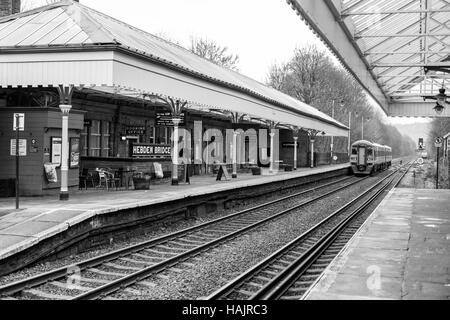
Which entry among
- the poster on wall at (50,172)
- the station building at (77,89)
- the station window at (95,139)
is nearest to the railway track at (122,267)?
the station building at (77,89)

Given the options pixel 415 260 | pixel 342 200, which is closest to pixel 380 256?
pixel 415 260

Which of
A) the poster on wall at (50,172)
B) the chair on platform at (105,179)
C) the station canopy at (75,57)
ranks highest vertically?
the station canopy at (75,57)

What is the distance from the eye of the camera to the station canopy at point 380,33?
1320 cm

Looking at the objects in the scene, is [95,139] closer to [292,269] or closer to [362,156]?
[292,269]

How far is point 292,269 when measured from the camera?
9898 mm

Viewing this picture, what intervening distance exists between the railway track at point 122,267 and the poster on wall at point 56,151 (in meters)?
4.19

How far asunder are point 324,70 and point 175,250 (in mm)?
56241

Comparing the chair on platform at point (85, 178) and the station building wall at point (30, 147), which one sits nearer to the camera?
the station building wall at point (30, 147)

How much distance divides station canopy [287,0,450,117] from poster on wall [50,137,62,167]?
755cm

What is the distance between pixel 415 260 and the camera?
956 cm

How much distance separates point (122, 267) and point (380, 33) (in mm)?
11026

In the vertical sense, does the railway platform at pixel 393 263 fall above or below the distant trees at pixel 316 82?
below

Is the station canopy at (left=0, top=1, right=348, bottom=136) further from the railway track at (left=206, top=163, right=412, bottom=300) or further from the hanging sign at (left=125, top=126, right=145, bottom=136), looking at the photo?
the railway track at (left=206, top=163, right=412, bottom=300)

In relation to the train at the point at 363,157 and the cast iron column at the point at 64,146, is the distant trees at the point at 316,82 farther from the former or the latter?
the cast iron column at the point at 64,146
